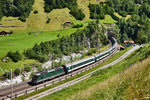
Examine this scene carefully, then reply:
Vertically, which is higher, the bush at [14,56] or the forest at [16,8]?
→ the forest at [16,8]

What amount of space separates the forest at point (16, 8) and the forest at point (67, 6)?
14.4m

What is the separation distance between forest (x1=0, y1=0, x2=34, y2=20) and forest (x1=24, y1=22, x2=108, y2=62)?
4518cm

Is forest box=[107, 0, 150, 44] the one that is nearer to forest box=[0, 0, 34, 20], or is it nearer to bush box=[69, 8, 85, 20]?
bush box=[69, 8, 85, 20]

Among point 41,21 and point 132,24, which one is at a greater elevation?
point 41,21

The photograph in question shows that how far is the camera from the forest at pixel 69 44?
211 ft

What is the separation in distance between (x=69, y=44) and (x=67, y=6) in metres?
57.4

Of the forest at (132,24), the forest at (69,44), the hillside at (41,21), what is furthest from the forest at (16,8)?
the forest at (132,24)

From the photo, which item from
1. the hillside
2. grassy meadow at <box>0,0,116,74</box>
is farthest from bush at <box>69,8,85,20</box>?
the hillside

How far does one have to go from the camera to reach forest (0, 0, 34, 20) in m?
112

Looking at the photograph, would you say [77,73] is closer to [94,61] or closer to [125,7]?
[94,61]

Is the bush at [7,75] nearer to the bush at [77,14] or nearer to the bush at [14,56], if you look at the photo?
the bush at [14,56]

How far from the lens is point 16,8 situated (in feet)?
373

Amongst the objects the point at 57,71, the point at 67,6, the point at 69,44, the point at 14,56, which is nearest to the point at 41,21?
the point at 67,6

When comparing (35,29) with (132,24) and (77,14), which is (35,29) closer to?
(77,14)
